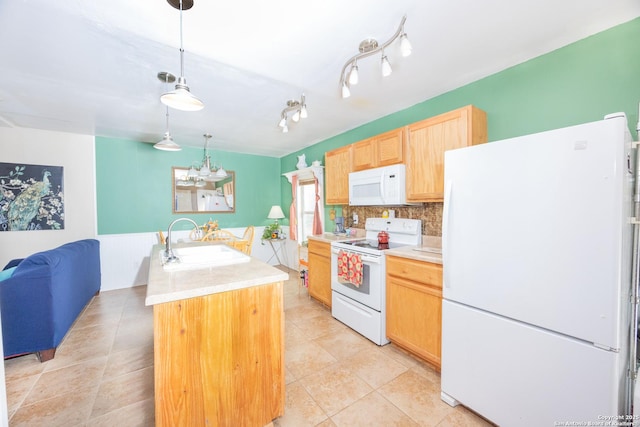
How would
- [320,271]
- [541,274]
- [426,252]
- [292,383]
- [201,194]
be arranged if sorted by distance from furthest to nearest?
[201,194], [320,271], [426,252], [292,383], [541,274]

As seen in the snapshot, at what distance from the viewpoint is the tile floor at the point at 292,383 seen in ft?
5.25

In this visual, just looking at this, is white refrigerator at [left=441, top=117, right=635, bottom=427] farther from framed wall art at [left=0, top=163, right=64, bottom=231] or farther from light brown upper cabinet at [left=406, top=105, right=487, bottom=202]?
framed wall art at [left=0, top=163, right=64, bottom=231]

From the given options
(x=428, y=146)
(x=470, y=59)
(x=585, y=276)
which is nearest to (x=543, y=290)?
(x=585, y=276)

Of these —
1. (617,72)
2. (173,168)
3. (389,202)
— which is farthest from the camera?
(173,168)

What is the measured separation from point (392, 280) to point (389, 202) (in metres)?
0.81

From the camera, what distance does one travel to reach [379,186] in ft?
8.93

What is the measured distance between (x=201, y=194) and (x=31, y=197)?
86.9 inches

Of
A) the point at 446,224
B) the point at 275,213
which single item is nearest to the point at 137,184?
the point at 275,213

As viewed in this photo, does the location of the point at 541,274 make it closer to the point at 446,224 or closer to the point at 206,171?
the point at 446,224

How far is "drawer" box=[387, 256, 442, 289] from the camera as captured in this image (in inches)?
75.6

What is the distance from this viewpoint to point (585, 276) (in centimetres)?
116

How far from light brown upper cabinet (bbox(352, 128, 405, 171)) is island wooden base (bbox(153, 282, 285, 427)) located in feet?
6.11

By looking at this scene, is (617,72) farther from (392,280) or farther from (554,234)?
(392,280)

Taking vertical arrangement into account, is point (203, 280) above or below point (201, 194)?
below
